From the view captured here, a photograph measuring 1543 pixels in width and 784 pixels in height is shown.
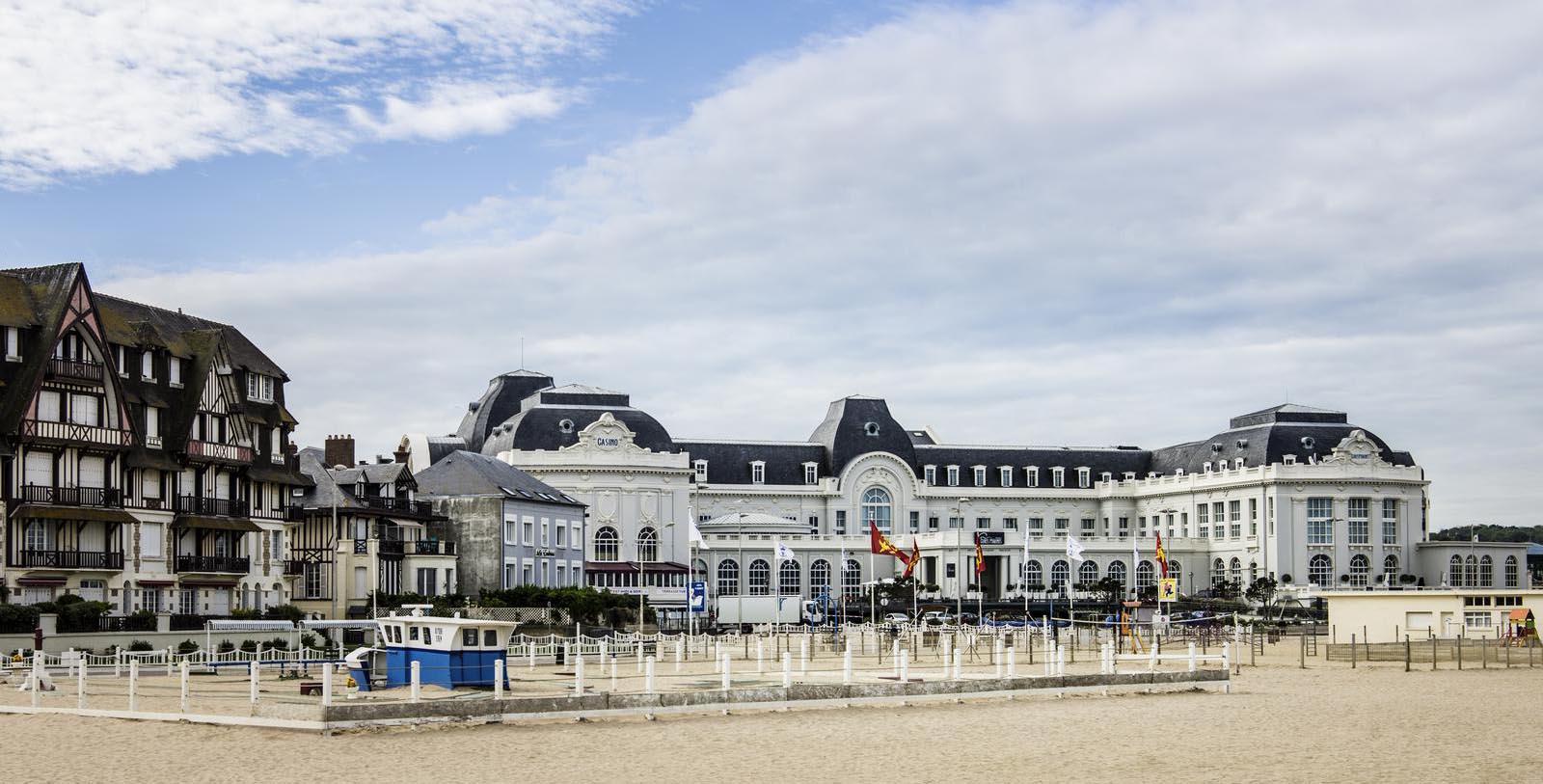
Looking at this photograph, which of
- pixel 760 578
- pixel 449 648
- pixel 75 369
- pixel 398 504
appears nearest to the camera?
pixel 449 648

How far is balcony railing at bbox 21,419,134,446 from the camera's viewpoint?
189ft

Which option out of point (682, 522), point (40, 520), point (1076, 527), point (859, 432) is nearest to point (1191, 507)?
point (1076, 527)

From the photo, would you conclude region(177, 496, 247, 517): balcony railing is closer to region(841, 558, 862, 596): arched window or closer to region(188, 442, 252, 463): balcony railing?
region(188, 442, 252, 463): balcony railing

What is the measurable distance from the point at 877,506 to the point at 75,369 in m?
86.4

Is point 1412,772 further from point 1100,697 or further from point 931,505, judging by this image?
point 931,505

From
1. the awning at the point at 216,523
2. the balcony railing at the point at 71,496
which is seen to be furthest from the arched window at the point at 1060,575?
the balcony railing at the point at 71,496

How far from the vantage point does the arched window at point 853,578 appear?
130 metres

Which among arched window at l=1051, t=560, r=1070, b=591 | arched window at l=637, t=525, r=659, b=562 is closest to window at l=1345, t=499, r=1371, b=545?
arched window at l=1051, t=560, r=1070, b=591

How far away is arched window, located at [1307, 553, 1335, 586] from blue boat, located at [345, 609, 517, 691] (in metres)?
97.0

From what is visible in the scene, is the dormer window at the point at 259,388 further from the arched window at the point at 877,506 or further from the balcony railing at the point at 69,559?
the arched window at the point at 877,506

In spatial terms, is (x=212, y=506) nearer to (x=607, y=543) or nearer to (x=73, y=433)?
(x=73, y=433)

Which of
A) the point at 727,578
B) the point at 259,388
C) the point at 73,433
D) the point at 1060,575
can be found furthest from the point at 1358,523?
the point at 73,433

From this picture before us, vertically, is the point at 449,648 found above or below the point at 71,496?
below

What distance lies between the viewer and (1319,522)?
5007 inches
